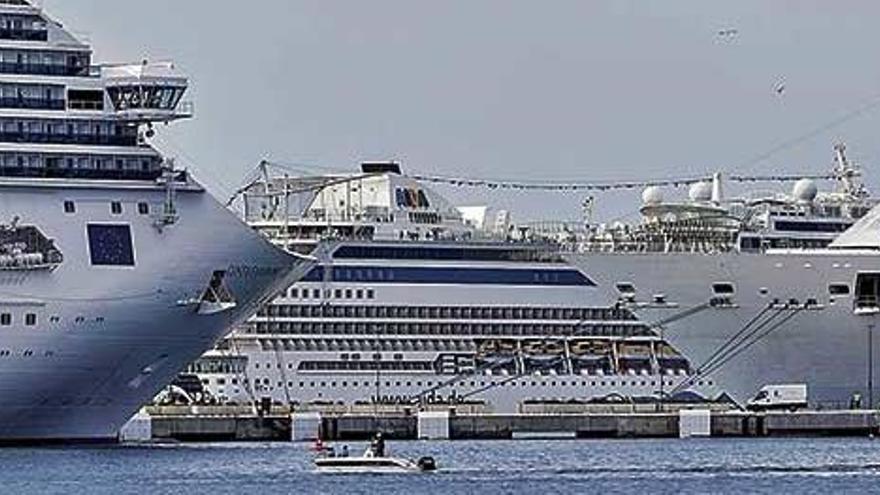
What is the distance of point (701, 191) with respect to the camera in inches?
5842

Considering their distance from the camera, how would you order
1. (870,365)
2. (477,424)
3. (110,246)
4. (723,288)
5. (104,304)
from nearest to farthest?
(104,304), (110,246), (723,288), (870,365), (477,424)

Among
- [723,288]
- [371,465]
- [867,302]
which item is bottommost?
[371,465]

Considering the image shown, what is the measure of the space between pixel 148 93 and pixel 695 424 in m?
26.5

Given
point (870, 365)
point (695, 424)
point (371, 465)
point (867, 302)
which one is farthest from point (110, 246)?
point (870, 365)

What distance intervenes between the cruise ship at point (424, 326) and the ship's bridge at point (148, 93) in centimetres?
3178

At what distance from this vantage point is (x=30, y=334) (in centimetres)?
10475

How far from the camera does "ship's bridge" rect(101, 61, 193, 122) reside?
107625 millimetres

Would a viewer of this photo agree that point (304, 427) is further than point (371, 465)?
Yes

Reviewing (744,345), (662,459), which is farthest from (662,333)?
(662,459)

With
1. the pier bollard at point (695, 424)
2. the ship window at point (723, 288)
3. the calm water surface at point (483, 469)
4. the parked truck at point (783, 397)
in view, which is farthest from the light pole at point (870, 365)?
the pier bollard at point (695, 424)

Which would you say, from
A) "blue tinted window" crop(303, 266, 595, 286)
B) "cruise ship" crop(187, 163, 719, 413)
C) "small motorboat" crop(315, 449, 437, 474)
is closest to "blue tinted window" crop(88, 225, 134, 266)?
"small motorboat" crop(315, 449, 437, 474)

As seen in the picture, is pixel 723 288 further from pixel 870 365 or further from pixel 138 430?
pixel 138 430

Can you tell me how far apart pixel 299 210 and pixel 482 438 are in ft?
83.4

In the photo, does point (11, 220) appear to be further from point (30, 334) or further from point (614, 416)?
point (614, 416)
